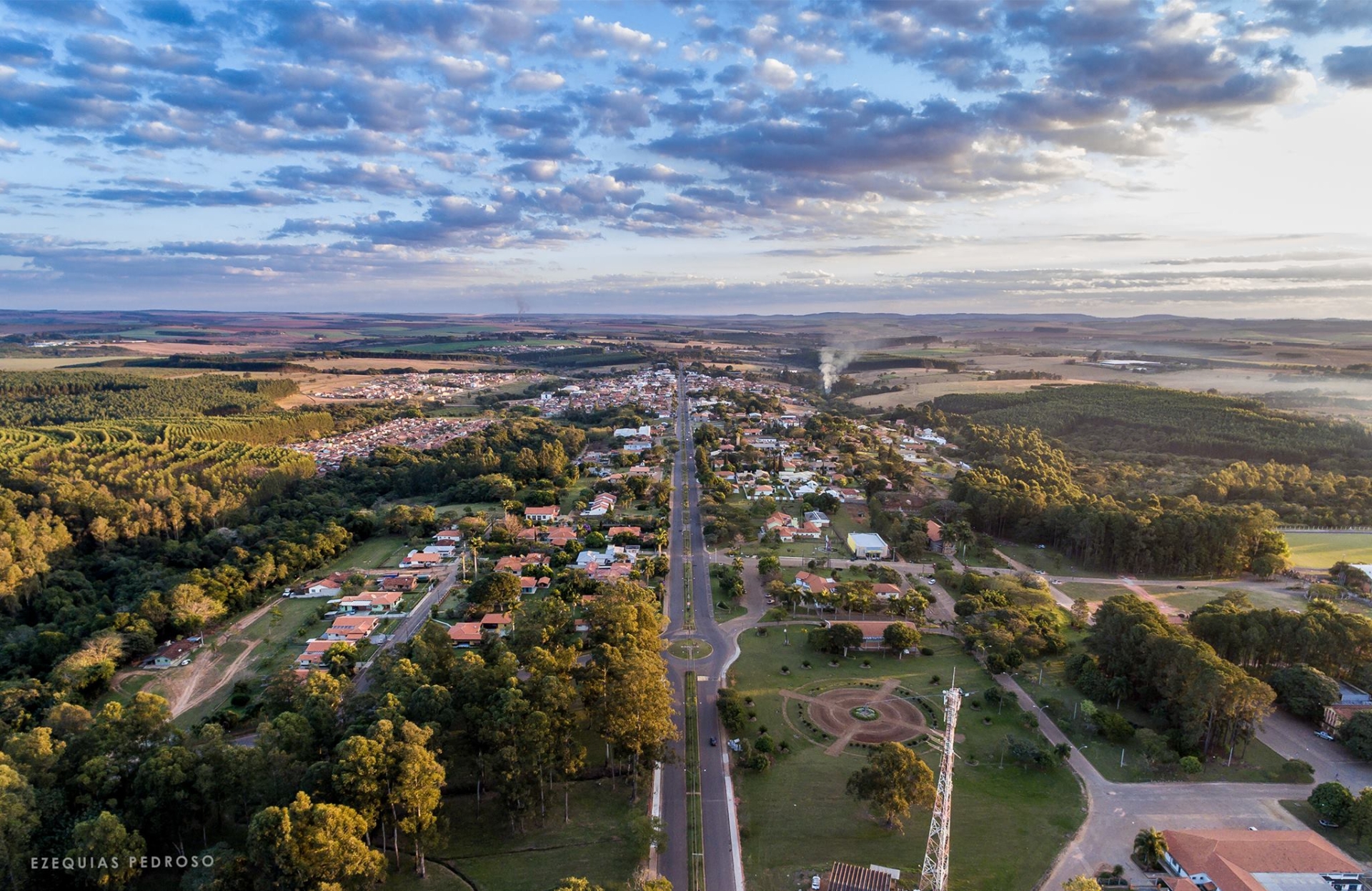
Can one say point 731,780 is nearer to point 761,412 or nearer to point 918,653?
point 918,653

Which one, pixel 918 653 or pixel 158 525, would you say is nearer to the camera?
pixel 918 653

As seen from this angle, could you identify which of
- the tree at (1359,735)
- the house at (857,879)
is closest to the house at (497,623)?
the house at (857,879)

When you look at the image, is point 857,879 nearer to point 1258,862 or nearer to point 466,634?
point 1258,862

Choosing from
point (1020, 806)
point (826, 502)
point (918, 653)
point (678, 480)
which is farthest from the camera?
point (678, 480)

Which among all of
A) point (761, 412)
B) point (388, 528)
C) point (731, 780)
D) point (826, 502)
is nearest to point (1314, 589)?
point (826, 502)

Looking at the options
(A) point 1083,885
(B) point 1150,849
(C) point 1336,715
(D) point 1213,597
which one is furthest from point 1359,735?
(A) point 1083,885

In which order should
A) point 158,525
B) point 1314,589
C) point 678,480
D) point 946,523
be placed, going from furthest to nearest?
point 678,480 → point 946,523 → point 158,525 → point 1314,589
